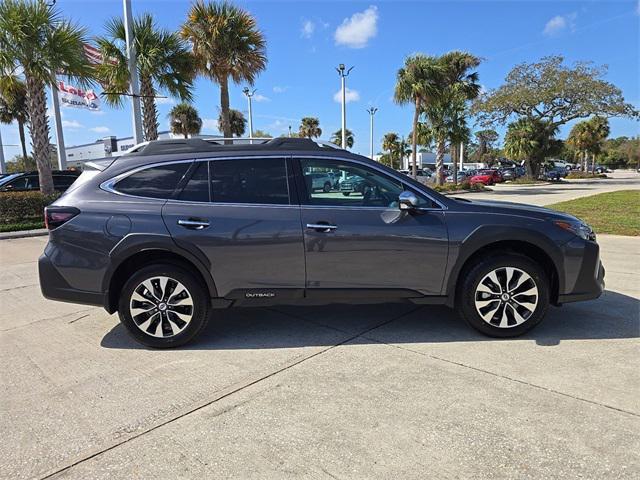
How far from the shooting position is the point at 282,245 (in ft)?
12.9

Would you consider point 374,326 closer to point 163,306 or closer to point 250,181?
point 250,181

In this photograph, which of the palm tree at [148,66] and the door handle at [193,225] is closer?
the door handle at [193,225]

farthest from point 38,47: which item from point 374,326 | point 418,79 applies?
point 418,79

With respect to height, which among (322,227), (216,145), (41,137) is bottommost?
(322,227)

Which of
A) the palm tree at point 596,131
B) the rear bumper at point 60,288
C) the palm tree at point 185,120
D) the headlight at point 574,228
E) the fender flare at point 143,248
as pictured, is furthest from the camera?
the palm tree at point 596,131

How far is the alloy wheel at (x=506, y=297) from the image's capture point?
4023mm

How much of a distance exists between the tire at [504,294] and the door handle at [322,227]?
4.14ft

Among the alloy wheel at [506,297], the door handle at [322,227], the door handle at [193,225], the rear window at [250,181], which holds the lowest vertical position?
the alloy wheel at [506,297]

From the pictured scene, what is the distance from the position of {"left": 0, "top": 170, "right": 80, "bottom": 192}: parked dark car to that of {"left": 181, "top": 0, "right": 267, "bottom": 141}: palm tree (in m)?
6.39

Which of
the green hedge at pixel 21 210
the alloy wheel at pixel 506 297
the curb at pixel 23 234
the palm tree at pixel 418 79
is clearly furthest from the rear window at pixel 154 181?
the palm tree at pixel 418 79

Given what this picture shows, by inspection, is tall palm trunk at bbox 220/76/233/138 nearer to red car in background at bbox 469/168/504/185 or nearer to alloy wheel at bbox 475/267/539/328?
alloy wheel at bbox 475/267/539/328

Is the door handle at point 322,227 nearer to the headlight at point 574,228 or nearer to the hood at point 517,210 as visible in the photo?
the hood at point 517,210

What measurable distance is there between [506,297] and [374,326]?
1254mm

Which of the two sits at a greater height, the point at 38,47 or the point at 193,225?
the point at 38,47
